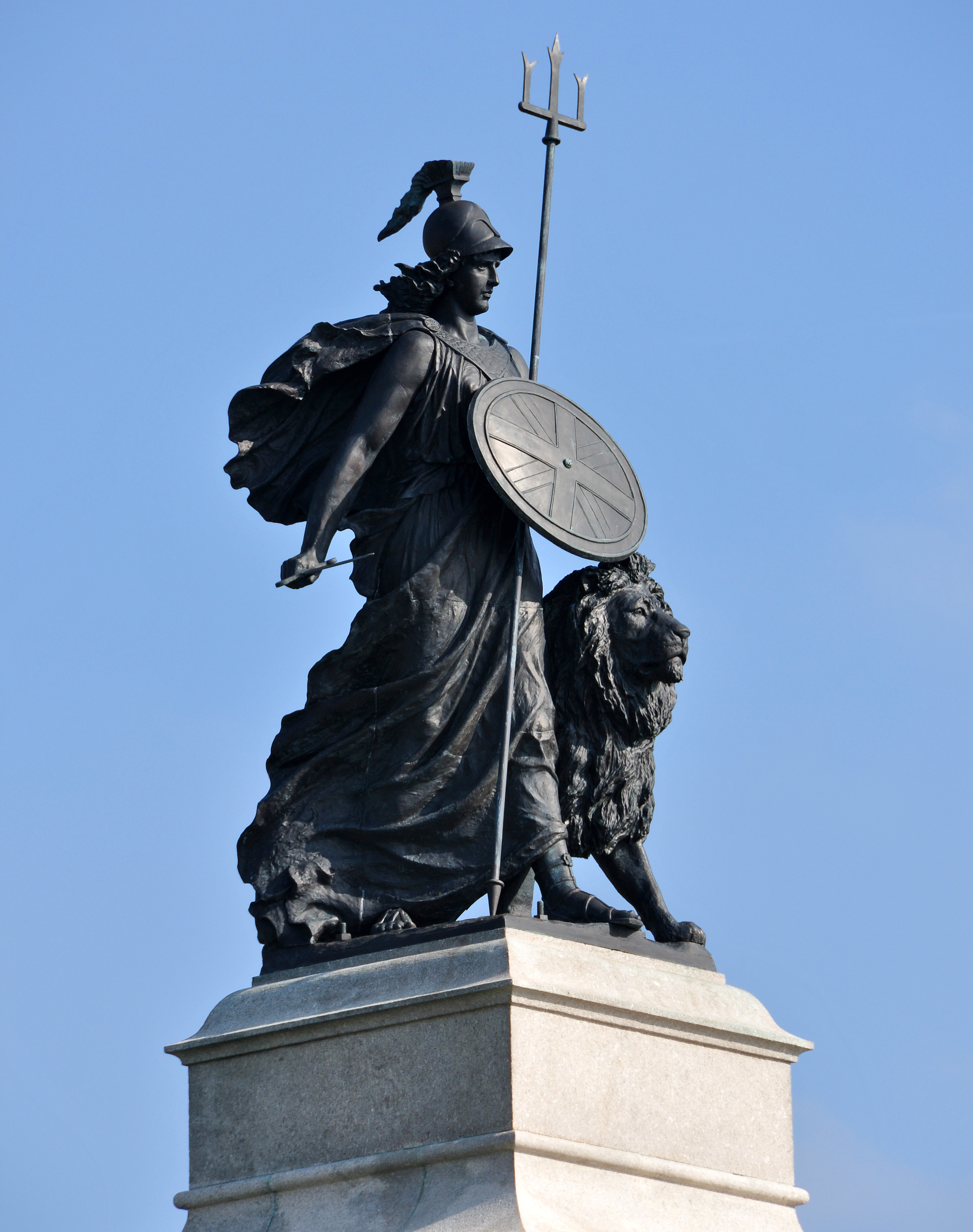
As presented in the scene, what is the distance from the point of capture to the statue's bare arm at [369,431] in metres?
9.16

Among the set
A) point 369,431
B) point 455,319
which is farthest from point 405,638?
→ point 455,319

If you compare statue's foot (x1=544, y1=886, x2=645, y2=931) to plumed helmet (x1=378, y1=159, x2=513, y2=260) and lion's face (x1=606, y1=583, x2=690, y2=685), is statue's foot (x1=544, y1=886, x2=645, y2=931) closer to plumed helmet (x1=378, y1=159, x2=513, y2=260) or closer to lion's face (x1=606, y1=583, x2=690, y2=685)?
lion's face (x1=606, y1=583, x2=690, y2=685)

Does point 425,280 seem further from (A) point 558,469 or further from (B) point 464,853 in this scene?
(B) point 464,853

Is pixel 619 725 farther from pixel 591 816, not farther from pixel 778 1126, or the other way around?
pixel 778 1126

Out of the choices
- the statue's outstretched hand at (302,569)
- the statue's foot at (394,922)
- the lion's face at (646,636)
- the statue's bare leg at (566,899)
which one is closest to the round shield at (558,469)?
the lion's face at (646,636)

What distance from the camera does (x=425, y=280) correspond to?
9.67 meters

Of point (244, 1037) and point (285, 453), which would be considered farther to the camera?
point (285, 453)

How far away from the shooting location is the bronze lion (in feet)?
30.4

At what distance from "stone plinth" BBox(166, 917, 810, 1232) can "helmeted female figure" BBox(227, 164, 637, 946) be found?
0.41 metres

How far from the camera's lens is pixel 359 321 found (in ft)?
31.3

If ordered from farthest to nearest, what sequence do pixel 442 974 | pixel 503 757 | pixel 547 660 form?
pixel 547 660 → pixel 503 757 → pixel 442 974

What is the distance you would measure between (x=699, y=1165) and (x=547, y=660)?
2.20 metres

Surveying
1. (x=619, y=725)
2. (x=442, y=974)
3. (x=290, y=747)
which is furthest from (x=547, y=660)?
(x=442, y=974)

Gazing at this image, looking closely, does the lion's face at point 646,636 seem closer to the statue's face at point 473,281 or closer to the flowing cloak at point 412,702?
the flowing cloak at point 412,702
